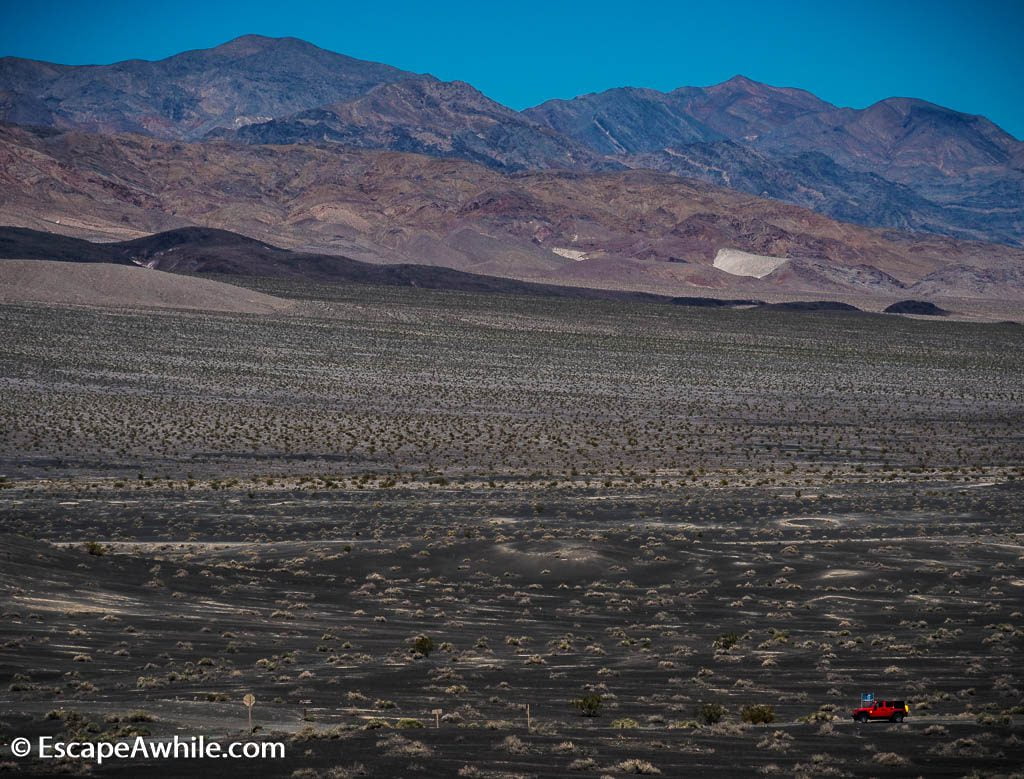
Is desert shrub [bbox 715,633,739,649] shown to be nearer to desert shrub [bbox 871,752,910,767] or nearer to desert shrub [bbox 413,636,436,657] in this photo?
desert shrub [bbox 413,636,436,657]

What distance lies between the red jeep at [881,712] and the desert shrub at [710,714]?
1.34 meters

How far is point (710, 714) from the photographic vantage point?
13219mm

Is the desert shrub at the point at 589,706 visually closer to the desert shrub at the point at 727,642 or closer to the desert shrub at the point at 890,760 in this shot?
the desert shrub at the point at 890,760

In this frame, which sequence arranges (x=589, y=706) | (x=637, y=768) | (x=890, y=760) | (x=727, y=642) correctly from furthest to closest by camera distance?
(x=727, y=642), (x=589, y=706), (x=890, y=760), (x=637, y=768)

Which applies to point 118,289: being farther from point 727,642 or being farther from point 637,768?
point 637,768

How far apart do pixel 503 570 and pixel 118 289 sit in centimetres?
8587

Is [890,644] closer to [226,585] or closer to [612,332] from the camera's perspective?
[226,585]

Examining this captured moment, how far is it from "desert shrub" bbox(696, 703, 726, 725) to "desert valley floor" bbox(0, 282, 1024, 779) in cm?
6

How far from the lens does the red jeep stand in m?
13.0

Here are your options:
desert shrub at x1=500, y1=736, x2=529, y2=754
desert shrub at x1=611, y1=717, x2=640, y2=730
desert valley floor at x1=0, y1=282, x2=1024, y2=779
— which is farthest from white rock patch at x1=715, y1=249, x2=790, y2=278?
desert shrub at x1=500, y1=736, x2=529, y2=754

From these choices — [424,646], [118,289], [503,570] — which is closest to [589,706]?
[424,646]

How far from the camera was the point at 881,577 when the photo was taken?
78.7 feet

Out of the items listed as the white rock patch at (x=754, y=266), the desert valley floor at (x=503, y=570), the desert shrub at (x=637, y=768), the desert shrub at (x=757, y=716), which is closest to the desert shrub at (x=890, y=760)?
the desert valley floor at (x=503, y=570)

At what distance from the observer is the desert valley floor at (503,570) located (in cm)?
1259
